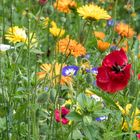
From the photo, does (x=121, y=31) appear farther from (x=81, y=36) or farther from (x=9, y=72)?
(x=9, y=72)

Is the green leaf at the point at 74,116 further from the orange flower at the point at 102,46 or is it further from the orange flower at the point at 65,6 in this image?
the orange flower at the point at 65,6

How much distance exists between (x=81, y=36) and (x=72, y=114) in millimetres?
1021

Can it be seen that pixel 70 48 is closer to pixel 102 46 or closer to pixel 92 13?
pixel 92 13

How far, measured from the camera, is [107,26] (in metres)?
3.47

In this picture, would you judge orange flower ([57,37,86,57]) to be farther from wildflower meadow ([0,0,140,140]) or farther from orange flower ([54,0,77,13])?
orange flower ([54,0,77,13])

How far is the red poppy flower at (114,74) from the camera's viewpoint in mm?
1247

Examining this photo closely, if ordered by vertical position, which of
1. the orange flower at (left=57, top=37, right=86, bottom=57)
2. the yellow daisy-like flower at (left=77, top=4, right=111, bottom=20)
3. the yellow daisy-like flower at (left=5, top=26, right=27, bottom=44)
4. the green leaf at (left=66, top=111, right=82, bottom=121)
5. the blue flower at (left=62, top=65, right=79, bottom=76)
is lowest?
the blue flower at (left=62, top=65, right=79, bottom=76)

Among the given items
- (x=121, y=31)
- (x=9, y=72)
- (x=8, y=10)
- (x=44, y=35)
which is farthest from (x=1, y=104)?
(x=8, y=10)

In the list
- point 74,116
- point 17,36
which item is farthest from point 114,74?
point 17,36

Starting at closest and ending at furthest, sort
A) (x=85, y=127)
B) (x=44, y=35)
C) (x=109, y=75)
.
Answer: (x=109, y=75) → (x=85, y=127) → (x=44, y=35)

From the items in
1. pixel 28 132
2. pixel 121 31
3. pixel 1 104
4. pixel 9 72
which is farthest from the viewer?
pixel 121 31

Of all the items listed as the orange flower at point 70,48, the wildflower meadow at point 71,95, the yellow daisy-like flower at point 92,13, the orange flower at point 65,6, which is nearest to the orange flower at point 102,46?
the wildflower meadow at point 71,95

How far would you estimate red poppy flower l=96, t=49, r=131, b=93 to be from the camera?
1.25 metres

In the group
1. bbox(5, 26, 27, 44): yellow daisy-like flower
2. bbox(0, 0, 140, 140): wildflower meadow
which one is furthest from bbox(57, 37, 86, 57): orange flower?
bbox(5, 26, 27, 44): yellow daisy-like flower
